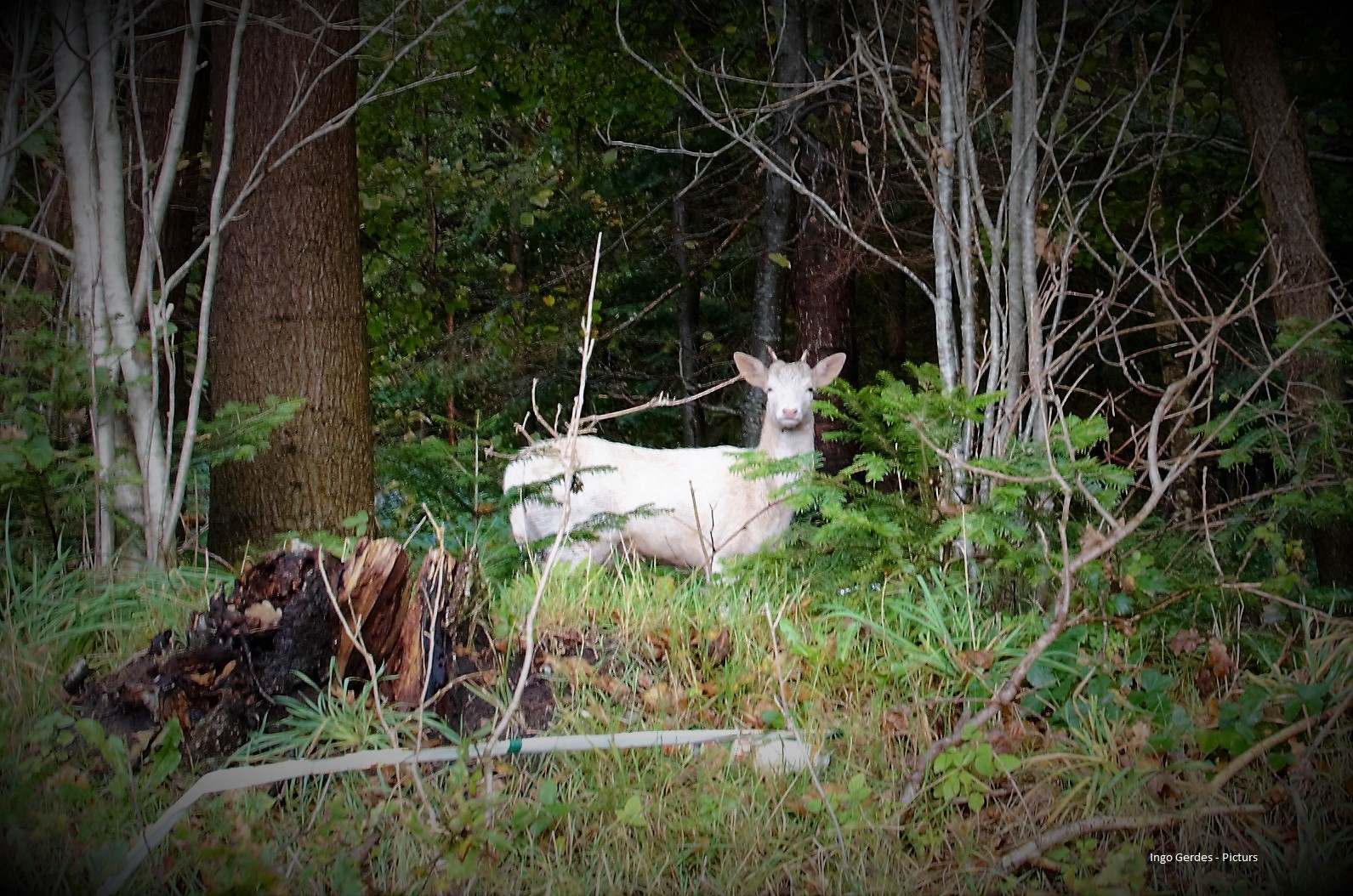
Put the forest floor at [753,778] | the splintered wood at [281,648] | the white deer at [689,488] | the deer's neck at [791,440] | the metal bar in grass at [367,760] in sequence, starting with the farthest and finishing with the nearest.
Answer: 1. the deer's neck at [791,440]
2. the white deer at [689,488]
3. the splintered wood at [281,648]
4. the forest floor at [753,778]
5. the metal bar in grass at [367,760]

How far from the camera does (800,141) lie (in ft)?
30.9

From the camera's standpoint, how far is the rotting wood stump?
11.6 feet

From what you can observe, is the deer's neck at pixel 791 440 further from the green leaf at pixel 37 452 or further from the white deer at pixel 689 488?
the green leaf at pixel 37 452

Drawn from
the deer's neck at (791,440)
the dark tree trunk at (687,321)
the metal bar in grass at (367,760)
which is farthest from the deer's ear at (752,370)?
the dark tree trunk at (687,321)

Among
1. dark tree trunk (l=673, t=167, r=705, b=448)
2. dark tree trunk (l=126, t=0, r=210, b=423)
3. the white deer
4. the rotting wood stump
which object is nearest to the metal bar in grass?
the rotting wood stump

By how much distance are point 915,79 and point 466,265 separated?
685 centimetres

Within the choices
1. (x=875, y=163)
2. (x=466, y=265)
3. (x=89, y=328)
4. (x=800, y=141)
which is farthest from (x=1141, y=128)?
(x=89, y=328)

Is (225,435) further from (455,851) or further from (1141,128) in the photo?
(1141,128)

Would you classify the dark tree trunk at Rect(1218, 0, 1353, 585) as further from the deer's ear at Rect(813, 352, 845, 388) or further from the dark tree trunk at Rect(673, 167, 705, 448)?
the dark tree trunk at Rect(673, 167, 705, 448)

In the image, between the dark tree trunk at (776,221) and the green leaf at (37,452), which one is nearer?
the green leaf at (37,452)

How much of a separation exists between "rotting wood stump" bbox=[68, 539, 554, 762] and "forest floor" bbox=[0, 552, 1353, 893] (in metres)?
0.10

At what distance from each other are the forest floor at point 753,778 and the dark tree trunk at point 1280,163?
397 centimetres

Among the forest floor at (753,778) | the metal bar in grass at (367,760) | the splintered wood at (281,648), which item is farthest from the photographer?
the splintered wood at (281,648)

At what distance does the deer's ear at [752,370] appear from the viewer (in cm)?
671
